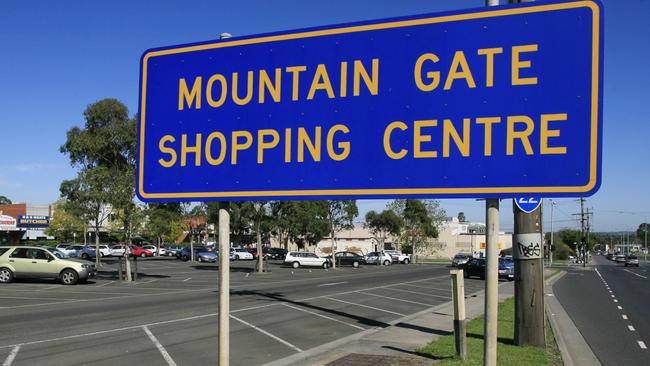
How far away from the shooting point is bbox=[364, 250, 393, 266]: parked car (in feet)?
188

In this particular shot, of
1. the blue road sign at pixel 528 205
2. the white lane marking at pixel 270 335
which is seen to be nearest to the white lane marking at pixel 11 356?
the white lane marking at pixel 270 335

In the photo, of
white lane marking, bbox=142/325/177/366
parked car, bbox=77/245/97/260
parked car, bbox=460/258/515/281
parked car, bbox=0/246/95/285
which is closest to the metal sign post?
white lane marking, bbox=142/325/177/366

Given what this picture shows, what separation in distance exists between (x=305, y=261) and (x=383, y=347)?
121 feet

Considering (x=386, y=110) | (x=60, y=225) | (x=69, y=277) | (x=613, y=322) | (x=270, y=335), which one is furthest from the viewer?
(x=60, y=225)

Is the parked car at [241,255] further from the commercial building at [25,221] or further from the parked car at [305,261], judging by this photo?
the commercial building at [25,221]

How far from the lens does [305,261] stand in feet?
154

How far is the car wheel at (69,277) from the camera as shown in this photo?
82.8 feet

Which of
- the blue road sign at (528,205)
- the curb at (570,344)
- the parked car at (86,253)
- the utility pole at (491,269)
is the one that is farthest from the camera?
the parked car at (86,253)

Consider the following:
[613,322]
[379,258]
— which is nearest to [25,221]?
[379,258]

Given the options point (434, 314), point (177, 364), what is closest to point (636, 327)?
point (434, 314)

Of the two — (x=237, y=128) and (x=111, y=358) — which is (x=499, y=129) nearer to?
(x=237, y=128)

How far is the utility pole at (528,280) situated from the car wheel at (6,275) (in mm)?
22202

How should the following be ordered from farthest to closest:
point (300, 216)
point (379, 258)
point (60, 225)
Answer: point (60, 225) < point (379, 258) < point (300, 216)

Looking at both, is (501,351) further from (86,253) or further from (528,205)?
(86,253)
